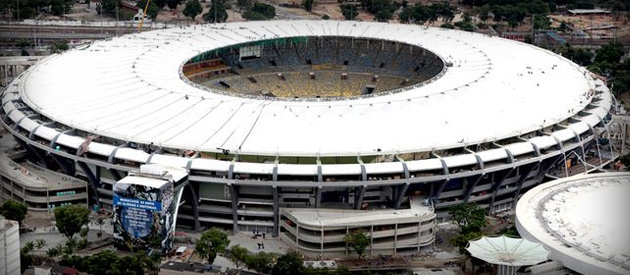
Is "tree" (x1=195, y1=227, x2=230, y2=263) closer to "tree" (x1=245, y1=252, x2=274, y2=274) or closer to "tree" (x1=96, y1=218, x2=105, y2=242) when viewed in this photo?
"tree" (x1=245, y1=252, x2=274, y2=274)

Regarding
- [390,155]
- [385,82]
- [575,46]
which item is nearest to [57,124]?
[390,155]

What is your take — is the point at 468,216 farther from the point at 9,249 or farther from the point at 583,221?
the point at 9,249

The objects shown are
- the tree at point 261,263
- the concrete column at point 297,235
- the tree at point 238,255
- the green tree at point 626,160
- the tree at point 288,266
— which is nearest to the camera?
the tree at point 288,266

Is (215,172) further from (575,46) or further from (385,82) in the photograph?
(575,46)

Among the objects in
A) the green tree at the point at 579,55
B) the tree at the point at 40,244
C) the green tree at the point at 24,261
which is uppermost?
the green tree at the point at 579,55

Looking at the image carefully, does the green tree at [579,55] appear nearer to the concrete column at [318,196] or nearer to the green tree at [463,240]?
the green tree at [463,240]

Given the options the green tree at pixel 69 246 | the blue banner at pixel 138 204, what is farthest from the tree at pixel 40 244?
the blue banner at pixel 138 204
